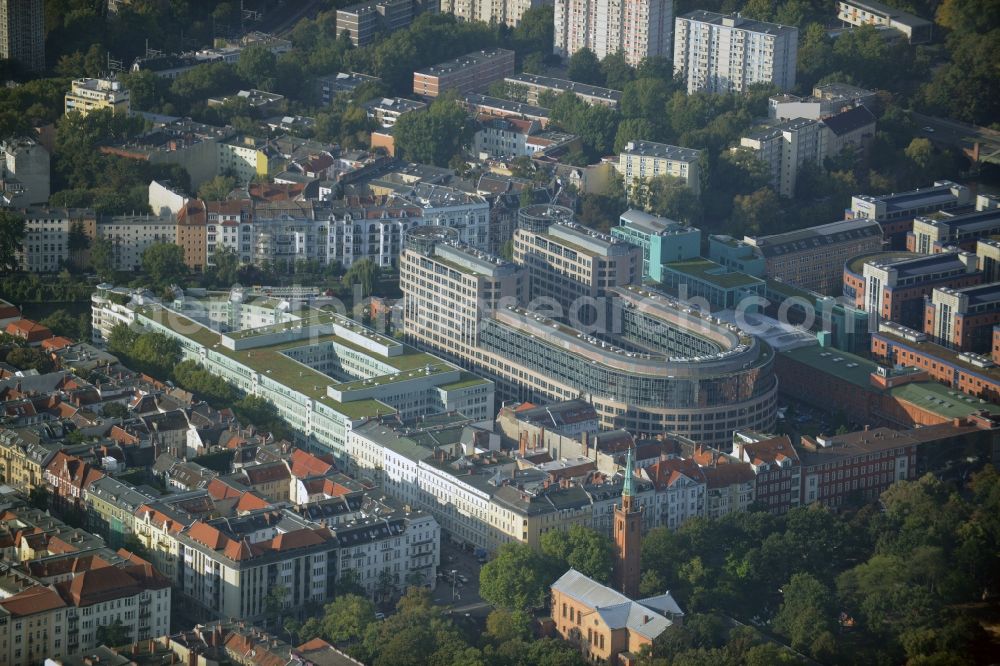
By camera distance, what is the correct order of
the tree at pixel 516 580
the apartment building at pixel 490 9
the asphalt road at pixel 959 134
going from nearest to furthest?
1. the tree at pixel 516 580
2. the asphalt road at pixel 959 134
3. the apartment building at pixel 490 9

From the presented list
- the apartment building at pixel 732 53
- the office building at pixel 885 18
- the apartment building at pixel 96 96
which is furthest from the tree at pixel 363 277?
the office building at pixel 885 18

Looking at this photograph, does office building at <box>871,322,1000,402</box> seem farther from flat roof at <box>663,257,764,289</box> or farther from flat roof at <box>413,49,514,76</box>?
flat roof at <box>413,49,514,76</box>

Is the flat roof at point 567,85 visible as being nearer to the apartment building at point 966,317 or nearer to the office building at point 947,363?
the apartment building at point 966,317

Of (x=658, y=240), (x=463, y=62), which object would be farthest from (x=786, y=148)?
(x=463, y=62)

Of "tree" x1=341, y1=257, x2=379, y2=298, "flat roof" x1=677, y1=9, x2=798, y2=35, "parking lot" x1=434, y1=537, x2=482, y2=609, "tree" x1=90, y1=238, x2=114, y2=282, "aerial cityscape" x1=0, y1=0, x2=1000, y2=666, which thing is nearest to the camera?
"aerial cityscape" x1=0, y1=0, x2=1000, y2=666

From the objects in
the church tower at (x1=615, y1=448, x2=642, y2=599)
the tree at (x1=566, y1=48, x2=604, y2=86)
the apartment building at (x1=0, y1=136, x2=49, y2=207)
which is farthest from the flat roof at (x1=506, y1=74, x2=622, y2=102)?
the church tower at (x1=615, y1=448, x2=642, y2=599)

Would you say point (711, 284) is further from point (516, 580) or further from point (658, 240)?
point (516, 580)

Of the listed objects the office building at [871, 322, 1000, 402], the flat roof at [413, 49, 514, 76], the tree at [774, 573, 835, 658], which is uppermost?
the flat roof at [413, 49, 514, 76]
